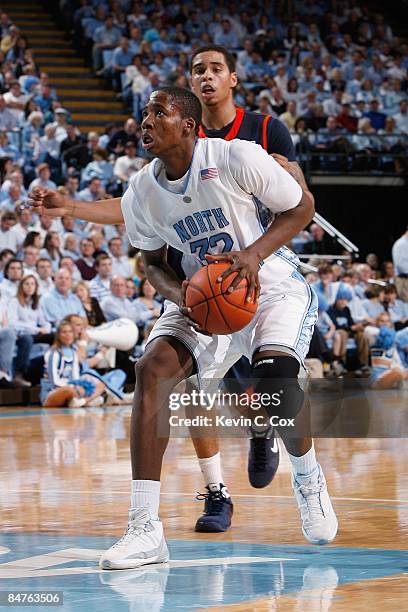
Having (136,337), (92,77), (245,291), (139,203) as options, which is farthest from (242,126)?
(92,77)

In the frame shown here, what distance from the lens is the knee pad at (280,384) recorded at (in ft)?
14.5

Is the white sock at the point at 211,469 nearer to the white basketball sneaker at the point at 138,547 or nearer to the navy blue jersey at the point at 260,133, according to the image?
the white basketball sneaker at the point at 138,547

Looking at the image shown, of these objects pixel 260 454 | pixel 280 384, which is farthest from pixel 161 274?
pixel 260 454

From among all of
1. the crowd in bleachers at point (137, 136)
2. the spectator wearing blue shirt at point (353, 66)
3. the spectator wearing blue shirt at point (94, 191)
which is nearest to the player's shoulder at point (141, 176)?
the crowd in bleachers at point (137, 136)

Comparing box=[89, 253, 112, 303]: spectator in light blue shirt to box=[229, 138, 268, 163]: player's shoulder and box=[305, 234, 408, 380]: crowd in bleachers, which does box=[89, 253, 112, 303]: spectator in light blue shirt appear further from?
box=[229, 138, 268, 163]: player's shoulder

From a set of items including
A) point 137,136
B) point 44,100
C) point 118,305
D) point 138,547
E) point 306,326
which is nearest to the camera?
point 138,547

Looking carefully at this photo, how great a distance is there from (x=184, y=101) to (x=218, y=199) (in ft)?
1.30

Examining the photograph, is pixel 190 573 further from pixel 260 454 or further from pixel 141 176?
pixel 141 176

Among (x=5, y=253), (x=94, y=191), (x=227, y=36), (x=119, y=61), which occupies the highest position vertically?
(x=227, y=36)

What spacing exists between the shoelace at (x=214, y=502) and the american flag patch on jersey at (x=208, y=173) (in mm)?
1440

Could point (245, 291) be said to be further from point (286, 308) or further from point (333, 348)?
point (333, 348)

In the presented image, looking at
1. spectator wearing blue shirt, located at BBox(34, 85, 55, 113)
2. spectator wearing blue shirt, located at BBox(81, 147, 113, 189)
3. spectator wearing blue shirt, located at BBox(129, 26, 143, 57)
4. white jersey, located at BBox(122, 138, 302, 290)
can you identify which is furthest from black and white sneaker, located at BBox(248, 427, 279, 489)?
spectator wearing blue shirt, located at BBox(129, 26, 143, 57)

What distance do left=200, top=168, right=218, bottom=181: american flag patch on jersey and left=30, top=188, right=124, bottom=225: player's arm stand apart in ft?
2.20

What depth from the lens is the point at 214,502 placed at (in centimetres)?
503
